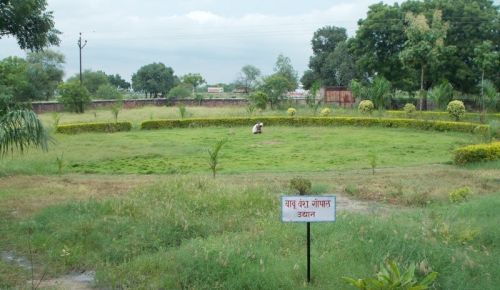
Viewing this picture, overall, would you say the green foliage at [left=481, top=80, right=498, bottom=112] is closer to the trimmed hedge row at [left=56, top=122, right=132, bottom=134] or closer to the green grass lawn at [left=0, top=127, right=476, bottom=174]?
the green grass lawn at [left=0, top=127, right=476, bottom=174]

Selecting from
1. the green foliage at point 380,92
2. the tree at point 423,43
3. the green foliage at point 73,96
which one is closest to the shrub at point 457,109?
the green foliage at point 380,92

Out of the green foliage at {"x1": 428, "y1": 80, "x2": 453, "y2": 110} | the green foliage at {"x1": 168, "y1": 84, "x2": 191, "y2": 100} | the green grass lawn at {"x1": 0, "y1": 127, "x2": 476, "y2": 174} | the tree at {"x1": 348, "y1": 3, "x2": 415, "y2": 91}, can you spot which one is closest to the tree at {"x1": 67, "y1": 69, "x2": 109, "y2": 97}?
the green foliage at {"x1": 168, "y1": 84, "x2": 191, "y2": 100}

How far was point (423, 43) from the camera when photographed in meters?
29.9

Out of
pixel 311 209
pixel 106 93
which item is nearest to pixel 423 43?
pixel 311 209

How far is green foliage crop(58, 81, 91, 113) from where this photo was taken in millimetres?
37125

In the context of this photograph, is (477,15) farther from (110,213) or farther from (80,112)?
(110,213)

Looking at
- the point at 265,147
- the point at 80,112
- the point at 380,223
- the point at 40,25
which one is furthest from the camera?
the point at 80,112

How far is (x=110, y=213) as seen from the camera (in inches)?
278

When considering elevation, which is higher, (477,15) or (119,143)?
(477,15)

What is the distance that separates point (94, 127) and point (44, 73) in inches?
991

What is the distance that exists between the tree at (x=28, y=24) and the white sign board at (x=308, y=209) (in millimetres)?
6311

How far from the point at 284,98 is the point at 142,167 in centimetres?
2650

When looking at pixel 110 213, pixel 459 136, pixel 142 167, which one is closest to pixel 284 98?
pixel 459 136

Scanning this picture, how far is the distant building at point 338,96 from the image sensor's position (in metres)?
41.7
